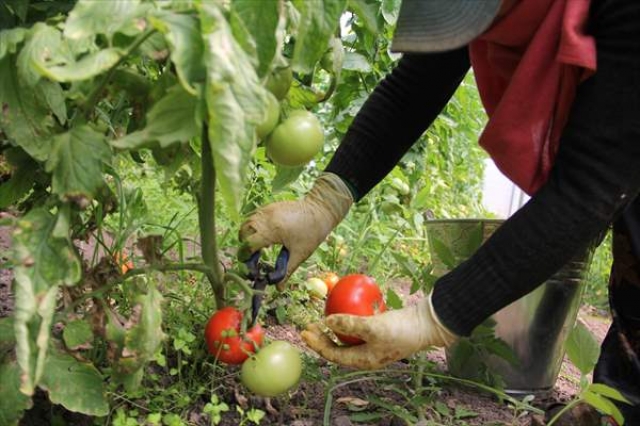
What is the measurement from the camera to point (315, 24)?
84 centimetres

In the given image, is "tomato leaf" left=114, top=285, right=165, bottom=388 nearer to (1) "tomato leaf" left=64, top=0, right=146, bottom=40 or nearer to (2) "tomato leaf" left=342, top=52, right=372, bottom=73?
(1) "tomato leaf" left=64, top=0, right=146, bottom=40

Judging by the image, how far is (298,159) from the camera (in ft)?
3.73

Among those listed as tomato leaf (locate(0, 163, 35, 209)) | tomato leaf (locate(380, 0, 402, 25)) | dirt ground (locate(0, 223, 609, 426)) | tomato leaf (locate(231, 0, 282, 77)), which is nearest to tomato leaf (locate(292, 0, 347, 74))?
tomato leaf (locate(231, 0, 282, 77))

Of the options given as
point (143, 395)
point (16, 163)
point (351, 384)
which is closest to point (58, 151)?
point (16, 163)

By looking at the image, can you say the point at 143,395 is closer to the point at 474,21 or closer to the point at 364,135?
the point at 364,135

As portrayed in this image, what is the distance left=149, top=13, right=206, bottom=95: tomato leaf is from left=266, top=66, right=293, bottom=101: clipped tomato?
222 mm

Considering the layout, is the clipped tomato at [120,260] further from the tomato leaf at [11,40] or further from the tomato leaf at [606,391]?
the tomato leaf at [606,391]

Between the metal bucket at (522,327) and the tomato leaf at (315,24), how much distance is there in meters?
0.79

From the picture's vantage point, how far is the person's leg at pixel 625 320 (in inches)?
54.6

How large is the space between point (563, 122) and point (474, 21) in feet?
0.94

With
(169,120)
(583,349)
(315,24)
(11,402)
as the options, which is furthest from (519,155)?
(11,402)

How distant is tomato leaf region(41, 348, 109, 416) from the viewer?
0.99 m

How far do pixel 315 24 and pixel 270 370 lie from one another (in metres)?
0.62

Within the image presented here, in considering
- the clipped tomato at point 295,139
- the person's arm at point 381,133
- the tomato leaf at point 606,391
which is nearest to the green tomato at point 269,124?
the clipped tomato at point 295,139
